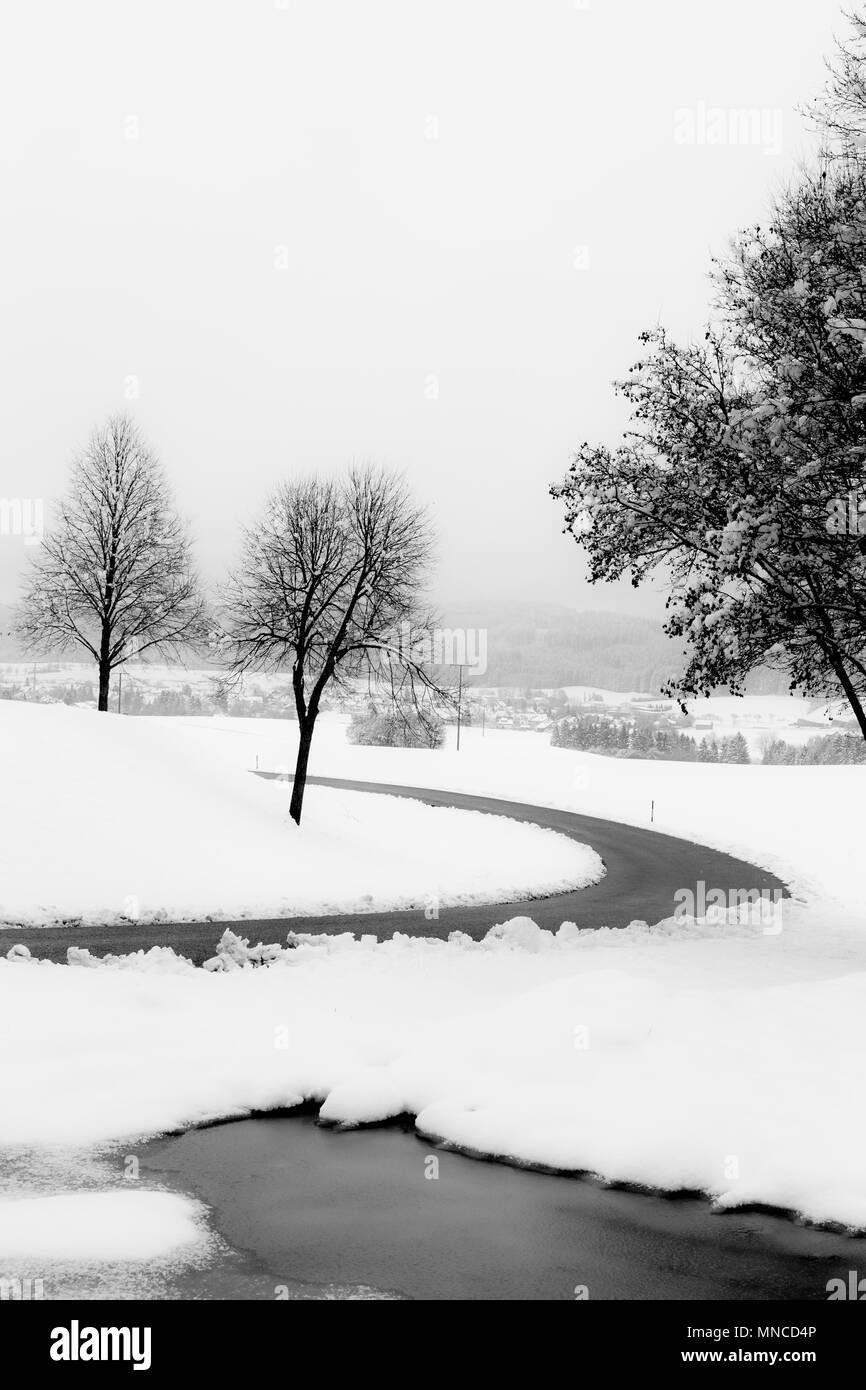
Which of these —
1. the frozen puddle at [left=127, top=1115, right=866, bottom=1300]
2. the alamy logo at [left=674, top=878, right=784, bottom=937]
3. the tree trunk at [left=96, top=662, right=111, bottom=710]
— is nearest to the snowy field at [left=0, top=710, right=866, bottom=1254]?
the frozen puddle at [left=127, top=1115, right=866, bottom=1300]

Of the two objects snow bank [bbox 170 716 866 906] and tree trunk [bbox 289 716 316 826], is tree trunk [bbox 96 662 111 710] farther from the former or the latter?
tree trunk [bbox 289 716 316 826]

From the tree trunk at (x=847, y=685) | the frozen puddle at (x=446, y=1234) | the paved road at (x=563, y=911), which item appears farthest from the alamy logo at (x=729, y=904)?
the frozen puddle at (x=446, y=1234)

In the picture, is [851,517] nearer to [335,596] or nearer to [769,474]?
[769,474]

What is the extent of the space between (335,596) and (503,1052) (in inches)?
A: 772

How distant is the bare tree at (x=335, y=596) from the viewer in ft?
87.5

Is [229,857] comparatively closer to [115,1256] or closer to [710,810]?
[115,1256]

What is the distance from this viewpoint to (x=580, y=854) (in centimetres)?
2817

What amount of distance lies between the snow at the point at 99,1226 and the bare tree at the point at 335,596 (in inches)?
806

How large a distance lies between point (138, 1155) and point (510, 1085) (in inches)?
118

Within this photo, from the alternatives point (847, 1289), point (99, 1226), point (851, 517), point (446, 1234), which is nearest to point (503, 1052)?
point (446, 1234)

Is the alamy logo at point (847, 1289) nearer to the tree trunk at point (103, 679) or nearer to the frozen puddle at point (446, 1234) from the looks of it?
the frozen puddle at point (446, 1234)

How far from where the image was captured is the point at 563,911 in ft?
64.3
